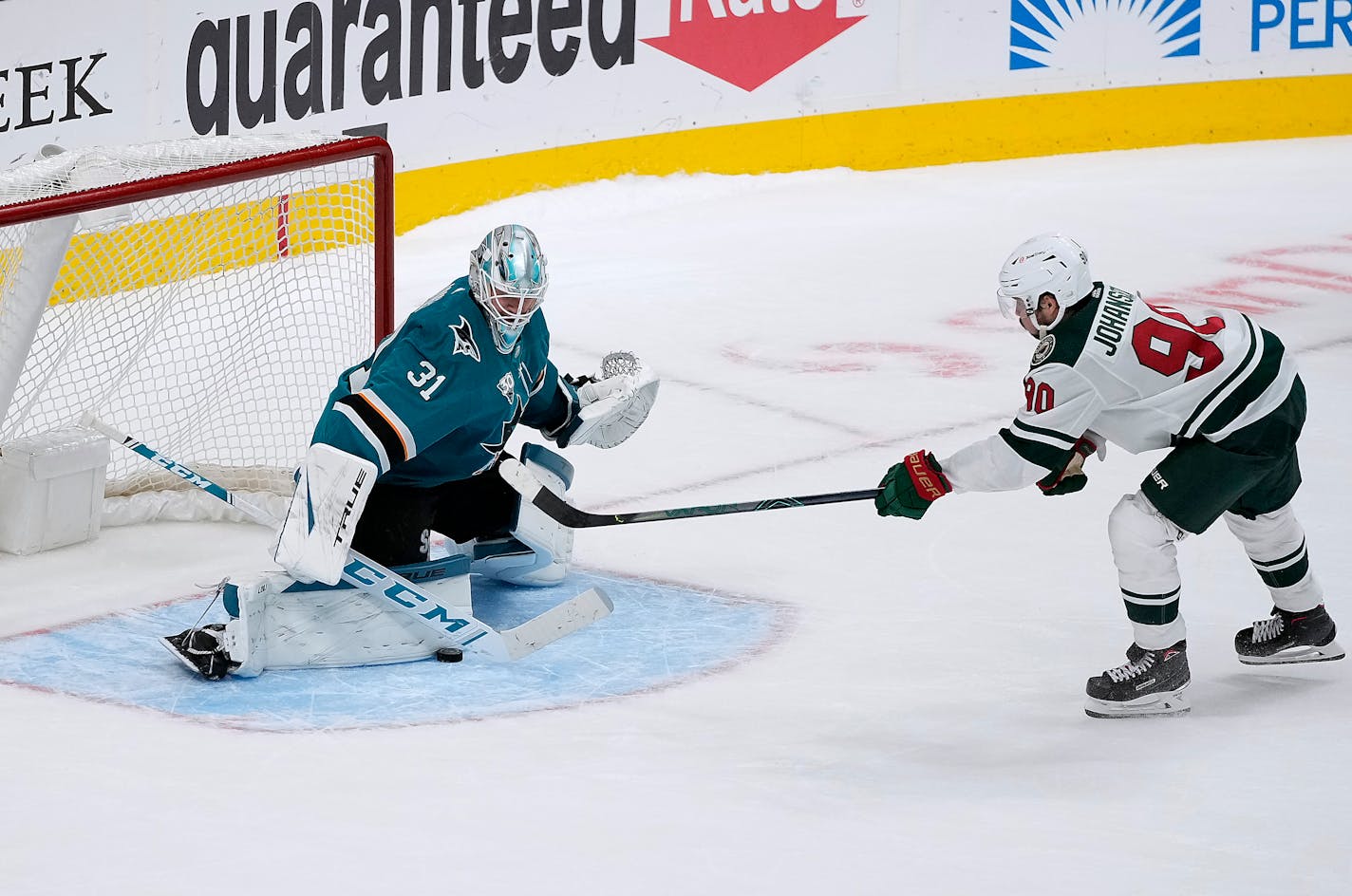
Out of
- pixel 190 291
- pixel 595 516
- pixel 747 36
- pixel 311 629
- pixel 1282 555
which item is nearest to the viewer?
pixel 1282 555

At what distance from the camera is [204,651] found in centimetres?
314

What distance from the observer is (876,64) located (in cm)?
741

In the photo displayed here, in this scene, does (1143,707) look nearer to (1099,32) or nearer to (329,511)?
(329,511)

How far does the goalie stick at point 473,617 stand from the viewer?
3160mm

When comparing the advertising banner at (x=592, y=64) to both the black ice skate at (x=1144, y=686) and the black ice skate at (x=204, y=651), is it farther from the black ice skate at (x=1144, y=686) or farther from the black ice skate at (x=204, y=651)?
the black ice skate at (x=1144, y=686)

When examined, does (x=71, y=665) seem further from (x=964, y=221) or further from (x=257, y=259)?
(x=964, y=221)

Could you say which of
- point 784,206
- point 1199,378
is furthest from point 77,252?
point 784,206

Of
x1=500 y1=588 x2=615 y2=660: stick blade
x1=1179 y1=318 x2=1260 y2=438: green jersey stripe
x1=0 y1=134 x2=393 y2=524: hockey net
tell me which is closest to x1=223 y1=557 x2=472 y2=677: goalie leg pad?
x1=500 y1=588 x2=615 y2=660: stick blade

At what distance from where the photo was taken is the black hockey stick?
125 inches

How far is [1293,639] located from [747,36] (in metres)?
4.58


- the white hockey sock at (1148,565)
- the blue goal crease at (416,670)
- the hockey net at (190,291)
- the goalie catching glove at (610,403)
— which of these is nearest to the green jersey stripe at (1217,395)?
the white hockey sock at (1148,565)

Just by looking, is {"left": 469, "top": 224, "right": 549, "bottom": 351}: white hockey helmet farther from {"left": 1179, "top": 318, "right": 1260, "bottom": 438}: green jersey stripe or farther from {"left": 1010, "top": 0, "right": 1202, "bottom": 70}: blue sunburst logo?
{"left": 1010, "top": 0, "right": 1202, "bottom": 70}: blue sunburst logo

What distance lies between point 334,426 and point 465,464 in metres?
0.30

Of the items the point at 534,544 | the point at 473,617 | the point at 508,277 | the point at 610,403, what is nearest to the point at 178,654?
the point at 473,617
